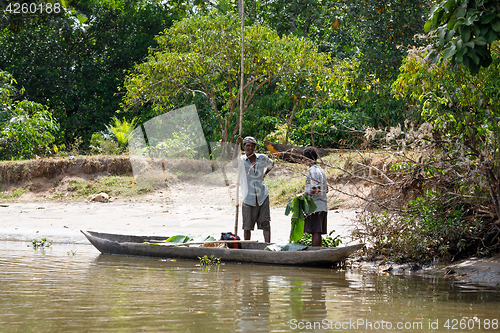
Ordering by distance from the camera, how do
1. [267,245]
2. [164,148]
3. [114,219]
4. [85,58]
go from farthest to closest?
[85,58] → [164,148] → [114,219] → [267,245]

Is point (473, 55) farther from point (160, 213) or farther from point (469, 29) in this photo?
point (160, 213)

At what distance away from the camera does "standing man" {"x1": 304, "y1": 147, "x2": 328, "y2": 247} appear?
6.97 meters

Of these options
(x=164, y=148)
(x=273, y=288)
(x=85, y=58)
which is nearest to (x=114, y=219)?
(x=164, y=148)

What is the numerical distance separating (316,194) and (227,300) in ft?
8.11

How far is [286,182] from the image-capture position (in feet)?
45.1

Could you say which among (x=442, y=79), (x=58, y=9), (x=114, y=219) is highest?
(x=58, y=9)

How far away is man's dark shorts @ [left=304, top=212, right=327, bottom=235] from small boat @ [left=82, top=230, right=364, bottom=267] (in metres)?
0.28

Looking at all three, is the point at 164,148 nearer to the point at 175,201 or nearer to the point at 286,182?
the point at 175,201

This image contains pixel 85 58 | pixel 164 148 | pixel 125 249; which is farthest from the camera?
pixel 85 58

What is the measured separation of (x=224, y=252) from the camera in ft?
Answer: 24.4

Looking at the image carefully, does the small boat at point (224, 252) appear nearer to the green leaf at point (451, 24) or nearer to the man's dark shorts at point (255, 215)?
the man's dark shorts at point (255, 215)

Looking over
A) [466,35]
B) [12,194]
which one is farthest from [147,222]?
[466,35]

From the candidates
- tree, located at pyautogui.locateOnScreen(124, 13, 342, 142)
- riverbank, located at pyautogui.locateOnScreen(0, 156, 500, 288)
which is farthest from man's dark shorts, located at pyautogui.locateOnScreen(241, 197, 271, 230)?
tree, located at pyautogui.locateOnScreen(124, 13, 342, 142)

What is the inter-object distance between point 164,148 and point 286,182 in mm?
4051
